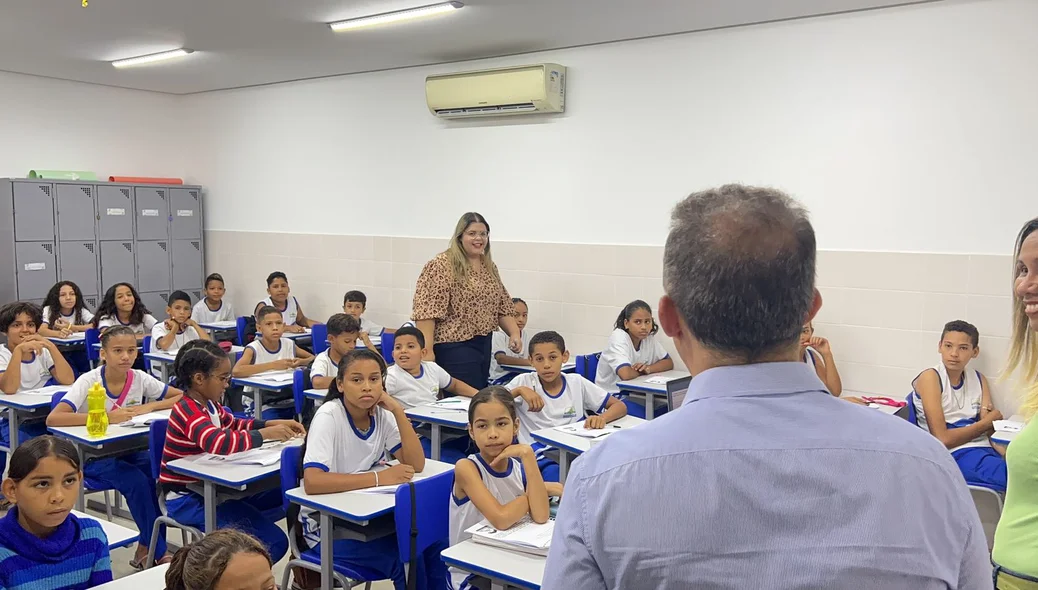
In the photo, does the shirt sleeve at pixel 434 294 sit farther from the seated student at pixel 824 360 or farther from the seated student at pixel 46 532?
the seated student at pixel 824 360

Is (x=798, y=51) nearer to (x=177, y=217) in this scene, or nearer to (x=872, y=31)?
(x=872, y=31)

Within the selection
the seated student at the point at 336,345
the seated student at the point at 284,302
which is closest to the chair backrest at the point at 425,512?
the seated student at the point at 336,345

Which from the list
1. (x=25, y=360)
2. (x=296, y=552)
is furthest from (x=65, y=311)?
(x=296, y=552)

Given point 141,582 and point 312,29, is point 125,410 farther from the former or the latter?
point 312,29

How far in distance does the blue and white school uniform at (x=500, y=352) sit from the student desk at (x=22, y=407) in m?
2.70

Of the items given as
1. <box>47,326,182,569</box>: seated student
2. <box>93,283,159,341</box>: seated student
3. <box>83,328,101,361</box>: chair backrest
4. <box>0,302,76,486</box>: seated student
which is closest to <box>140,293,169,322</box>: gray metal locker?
<box>93,283,159,341</box>: seated student

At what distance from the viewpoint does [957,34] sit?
4.80 meters

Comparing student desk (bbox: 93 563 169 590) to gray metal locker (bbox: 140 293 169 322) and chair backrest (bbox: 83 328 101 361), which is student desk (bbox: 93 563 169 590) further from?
gray metal locker (bbox: 140 293 169 322)

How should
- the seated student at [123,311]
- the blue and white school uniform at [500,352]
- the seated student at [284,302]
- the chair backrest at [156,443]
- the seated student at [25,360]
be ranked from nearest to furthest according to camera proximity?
the chair backrest at [156,443]
the seated student at [25,360]
the blue and white school uniform at [500,352]
the seated student at [123,311]
the seated student at [284,302]

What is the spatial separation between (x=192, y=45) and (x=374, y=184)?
6.33 feet

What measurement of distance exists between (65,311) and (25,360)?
7.37 ft

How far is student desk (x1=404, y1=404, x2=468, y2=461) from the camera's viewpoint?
13.2 feet

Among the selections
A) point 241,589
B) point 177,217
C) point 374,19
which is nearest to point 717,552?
point 241,589

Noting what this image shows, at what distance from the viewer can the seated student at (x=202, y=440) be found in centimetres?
333
